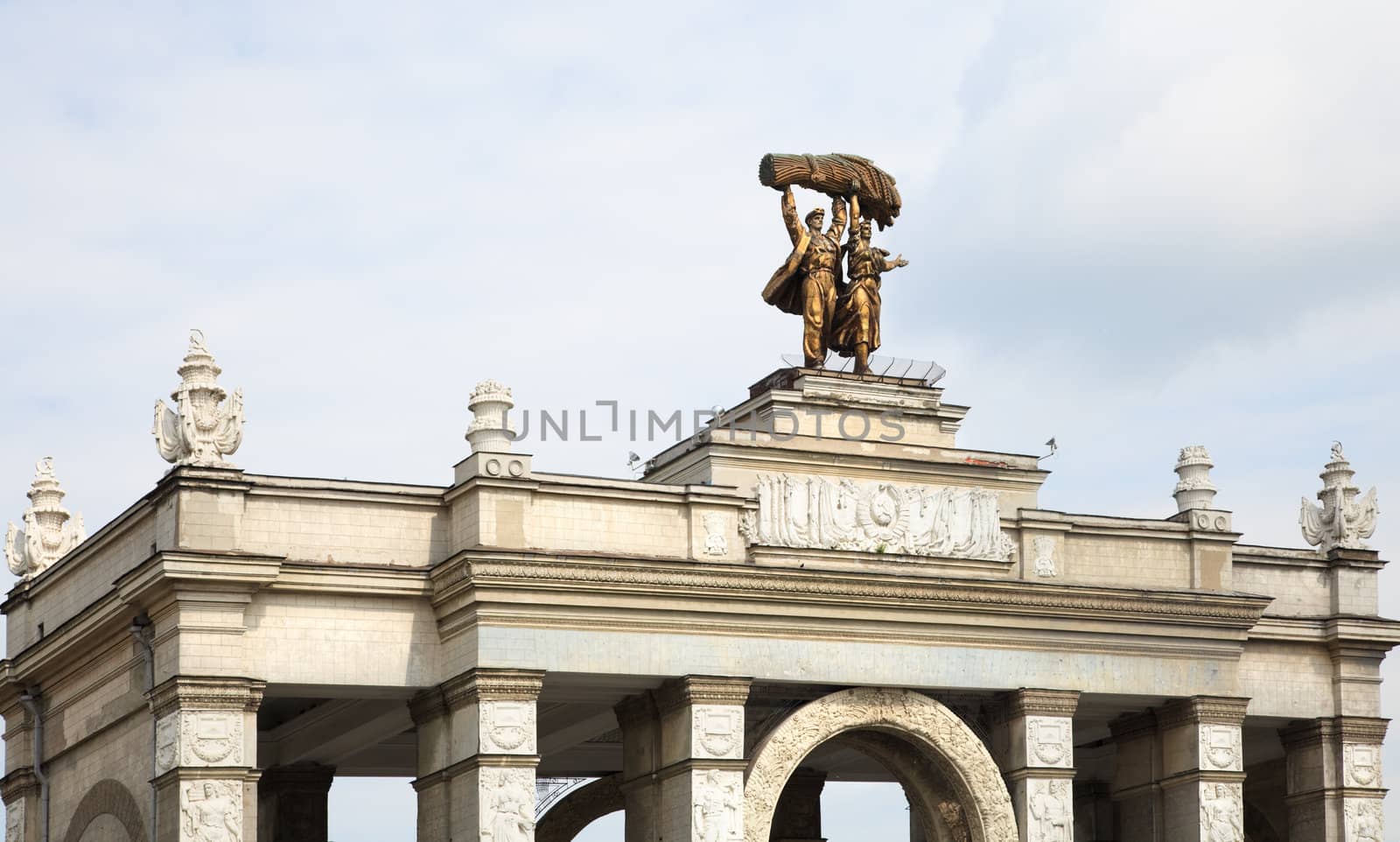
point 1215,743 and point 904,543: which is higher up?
point 904,543

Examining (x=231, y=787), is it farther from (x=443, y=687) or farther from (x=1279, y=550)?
(x=1279, y=550)

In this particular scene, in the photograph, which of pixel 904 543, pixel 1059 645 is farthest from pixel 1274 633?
pixel 904 543

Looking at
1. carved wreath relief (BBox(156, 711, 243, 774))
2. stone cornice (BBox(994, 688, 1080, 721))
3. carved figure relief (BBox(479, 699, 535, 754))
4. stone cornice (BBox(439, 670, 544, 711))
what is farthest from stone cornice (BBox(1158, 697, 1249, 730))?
carved wreath relief (BBox(156, 711, 243, 774))

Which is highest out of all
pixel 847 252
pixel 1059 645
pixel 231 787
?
pixel 847 252

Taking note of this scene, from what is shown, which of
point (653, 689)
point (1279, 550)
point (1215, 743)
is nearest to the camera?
point (653, 689)

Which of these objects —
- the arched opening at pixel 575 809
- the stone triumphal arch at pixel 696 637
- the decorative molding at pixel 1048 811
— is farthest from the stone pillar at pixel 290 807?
the decorative molding at pixel 1048 811

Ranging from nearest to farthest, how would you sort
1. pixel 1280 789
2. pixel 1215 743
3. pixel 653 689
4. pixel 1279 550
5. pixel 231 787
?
1. pixel 231 787
2. pixel 653 689
3. pixel 1215 743
4. pixel 1279 550
5. pixel 1280 789

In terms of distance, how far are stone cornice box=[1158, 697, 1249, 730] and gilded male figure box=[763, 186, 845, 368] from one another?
22.4ft

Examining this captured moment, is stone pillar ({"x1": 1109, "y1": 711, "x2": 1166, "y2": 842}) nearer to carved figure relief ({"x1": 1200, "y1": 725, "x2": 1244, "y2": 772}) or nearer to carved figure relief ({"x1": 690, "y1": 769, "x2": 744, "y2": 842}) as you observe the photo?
carved figure relief ({"x1": 1200, "y1": 725, "x2": 1244, "y2": 772})

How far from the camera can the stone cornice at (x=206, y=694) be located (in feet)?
98.1

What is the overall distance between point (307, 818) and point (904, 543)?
407 inches

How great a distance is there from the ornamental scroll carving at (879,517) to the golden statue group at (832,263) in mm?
2258

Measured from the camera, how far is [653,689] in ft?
107

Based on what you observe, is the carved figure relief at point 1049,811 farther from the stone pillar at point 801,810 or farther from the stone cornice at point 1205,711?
the stone pillar at point 801,810
